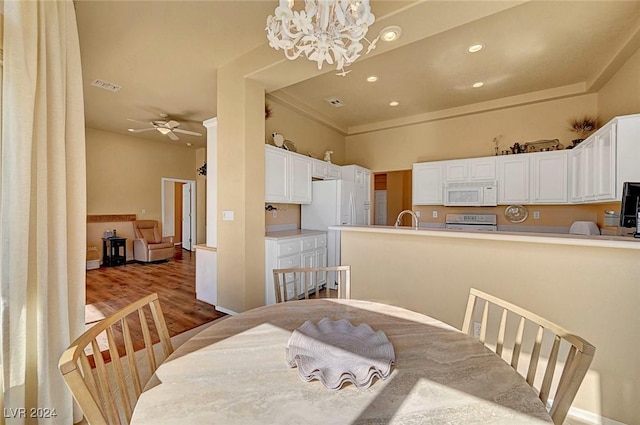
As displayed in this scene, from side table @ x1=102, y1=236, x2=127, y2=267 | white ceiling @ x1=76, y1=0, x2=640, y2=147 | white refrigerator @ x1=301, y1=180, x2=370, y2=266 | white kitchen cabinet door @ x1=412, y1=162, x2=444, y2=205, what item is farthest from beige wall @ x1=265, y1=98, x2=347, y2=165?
side table @ x1=102, y1=236, x2=127, y2=267

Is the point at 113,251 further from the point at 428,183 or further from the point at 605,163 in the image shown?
the point at 605,163

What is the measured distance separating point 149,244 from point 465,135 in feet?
22.3

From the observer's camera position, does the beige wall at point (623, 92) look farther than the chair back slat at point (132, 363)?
Yes

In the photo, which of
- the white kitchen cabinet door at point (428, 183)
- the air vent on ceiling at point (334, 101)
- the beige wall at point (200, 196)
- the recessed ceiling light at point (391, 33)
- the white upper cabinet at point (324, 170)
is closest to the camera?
the recessed ceiling light at point (391, 33)

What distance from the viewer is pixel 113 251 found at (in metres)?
5.66

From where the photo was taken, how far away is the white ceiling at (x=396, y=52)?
2.25 metres

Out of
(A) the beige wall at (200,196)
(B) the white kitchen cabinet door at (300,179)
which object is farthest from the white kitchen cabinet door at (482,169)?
(A) the beige wall at (200,196)

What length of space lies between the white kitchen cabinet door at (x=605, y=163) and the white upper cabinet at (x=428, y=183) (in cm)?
201

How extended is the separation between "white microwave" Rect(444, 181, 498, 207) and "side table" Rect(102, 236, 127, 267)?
6.65m

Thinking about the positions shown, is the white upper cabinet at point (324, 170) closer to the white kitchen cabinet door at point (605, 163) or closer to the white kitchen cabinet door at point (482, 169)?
the white kitchen cabinet door at point (482, 169)

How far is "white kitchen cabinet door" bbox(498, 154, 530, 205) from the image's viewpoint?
404 centimetres

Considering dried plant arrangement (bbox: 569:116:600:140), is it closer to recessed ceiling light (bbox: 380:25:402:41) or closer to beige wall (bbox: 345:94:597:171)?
beige wall (bbox: 345:94:597:171)

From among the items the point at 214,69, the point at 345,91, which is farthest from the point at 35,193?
the point at 345,91

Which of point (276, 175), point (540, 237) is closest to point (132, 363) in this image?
point (540, 237)
